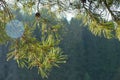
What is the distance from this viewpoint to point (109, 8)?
4.46 meters

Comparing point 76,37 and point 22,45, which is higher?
point 22,45

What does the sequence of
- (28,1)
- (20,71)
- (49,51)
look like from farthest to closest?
(20,71)
(28,1)
(49,51)

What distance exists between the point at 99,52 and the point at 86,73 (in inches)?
238

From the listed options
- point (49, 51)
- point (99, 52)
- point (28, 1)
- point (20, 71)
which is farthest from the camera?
point (99, 52)

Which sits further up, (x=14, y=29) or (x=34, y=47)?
(x=14, y=29)

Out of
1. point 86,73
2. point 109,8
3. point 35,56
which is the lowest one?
point 86,73

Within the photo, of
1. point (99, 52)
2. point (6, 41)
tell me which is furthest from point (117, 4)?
point (99, 52)

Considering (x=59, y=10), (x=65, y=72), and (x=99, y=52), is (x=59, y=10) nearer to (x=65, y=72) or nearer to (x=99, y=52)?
(x=65, y=72)

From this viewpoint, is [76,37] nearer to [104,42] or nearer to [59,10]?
[104,42]

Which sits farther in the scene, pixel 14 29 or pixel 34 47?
pixel 34 47

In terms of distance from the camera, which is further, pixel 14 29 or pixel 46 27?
pixel 46 27

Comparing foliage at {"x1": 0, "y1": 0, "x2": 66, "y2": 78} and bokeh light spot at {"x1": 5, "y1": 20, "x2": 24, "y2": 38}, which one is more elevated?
bokeh light spot at {"x1": 5, "y1": 20, "x2": 24, "y2": 38}

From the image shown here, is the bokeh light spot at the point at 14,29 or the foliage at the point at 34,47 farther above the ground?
the bokeh light spot at the point at 14,29

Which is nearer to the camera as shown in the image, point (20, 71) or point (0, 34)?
point (0, 34)
